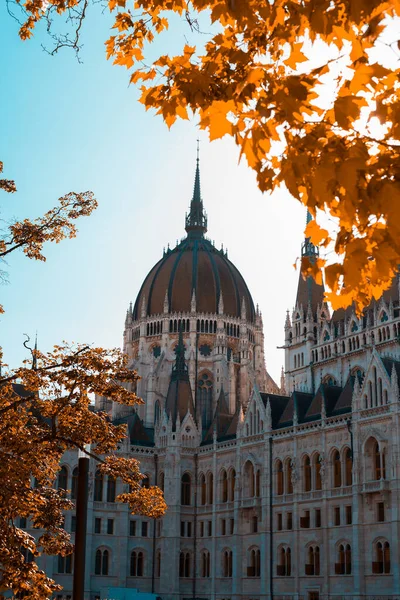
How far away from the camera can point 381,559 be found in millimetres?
50438

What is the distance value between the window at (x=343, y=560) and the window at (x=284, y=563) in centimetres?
516

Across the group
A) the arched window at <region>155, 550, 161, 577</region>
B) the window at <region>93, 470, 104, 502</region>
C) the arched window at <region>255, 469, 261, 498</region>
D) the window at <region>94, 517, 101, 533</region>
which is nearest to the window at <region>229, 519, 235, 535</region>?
the arched window at <region>255, 469, 261, 498</region>

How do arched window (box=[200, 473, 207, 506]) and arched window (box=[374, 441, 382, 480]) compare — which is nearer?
arched window (box=[374, 441, 382, 480])

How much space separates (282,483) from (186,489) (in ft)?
42.4

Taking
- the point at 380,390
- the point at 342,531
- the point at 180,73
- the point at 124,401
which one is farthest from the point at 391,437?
the point at 180,73

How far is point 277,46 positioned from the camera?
8320 millimetres

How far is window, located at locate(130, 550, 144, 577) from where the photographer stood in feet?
225

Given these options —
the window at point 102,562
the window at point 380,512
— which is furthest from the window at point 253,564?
the window at point 380,512

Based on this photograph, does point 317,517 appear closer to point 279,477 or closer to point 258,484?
point 279,477

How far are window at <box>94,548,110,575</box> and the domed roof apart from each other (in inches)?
1294

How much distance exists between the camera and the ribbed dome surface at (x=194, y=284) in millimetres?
94062

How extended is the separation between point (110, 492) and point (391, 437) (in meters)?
28.1

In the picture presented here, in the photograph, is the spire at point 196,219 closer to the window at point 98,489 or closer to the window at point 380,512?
the window at point 98,489

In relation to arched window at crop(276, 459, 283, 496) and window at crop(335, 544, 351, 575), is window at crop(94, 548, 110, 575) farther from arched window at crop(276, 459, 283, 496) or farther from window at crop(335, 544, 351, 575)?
window at crop(335, 544, 351, 575)
